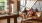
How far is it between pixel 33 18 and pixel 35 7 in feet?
1.26

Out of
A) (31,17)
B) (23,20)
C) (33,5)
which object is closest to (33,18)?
(31,17)

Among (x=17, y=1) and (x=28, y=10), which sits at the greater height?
(x=17, y=1)

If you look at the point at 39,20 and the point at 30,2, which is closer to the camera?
the point at 39,20

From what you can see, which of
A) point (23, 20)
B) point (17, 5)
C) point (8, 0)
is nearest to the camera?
point (8, 0)

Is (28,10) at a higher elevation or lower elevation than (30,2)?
lower

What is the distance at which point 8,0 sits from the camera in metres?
2.29

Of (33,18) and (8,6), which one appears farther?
(33,18)

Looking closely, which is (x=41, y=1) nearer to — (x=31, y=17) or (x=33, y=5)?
(x=33, y=5)

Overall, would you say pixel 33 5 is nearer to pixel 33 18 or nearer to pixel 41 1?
pixel 41 1

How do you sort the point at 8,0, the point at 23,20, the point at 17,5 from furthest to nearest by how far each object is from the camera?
1. the point at 17,5
2. the point at 23,20
3. the point at 8,0

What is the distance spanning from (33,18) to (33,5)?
428 millimetres

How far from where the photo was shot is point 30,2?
279 centimetres

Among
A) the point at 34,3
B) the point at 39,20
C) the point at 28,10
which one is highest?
the point at 34,3

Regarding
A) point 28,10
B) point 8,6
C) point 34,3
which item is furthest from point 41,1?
point 8,6
